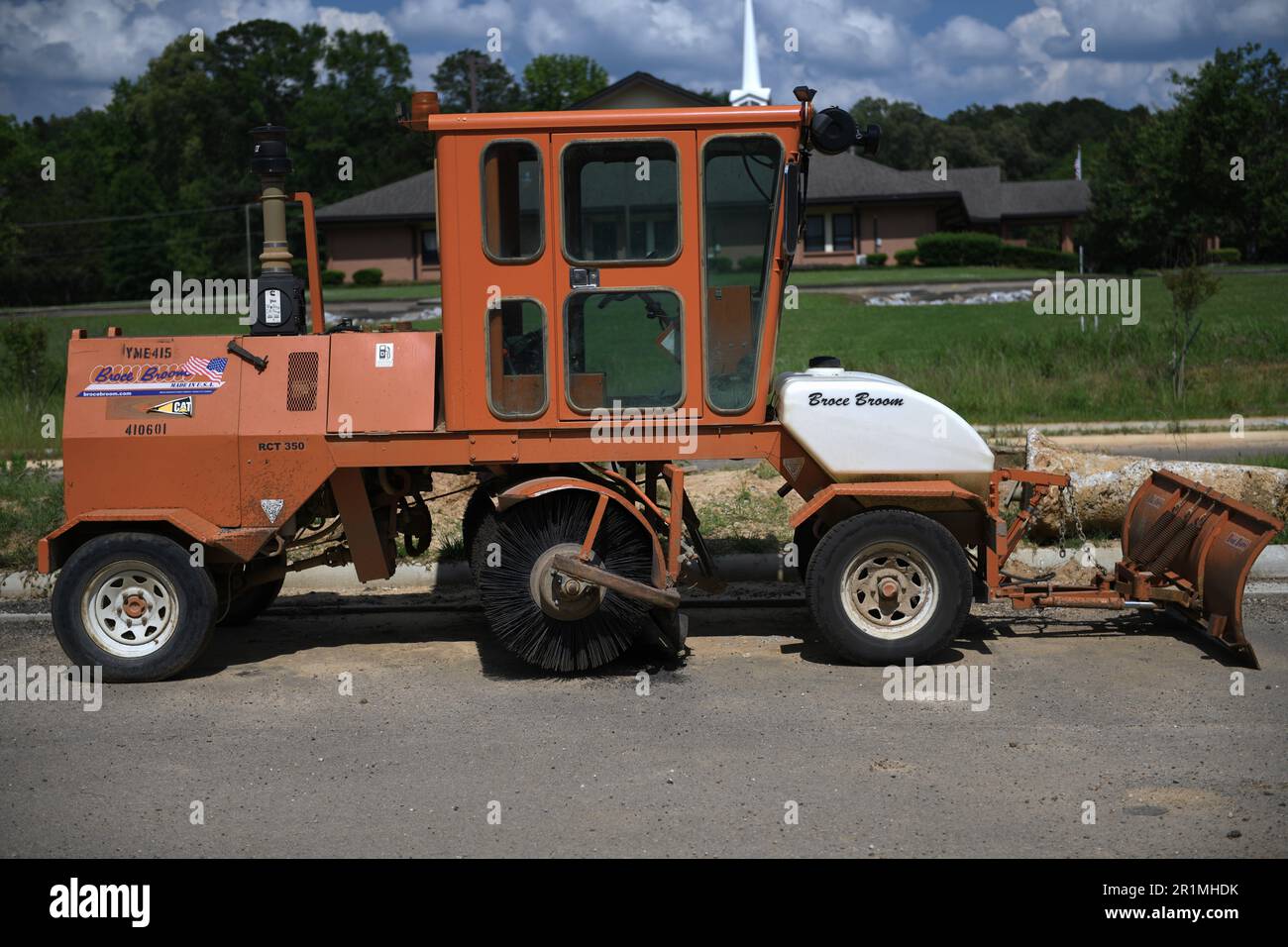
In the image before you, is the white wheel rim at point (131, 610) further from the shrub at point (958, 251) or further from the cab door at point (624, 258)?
the shrub at point (958, 251)

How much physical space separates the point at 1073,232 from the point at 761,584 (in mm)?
72987

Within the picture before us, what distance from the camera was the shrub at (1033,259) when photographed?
6116 cm

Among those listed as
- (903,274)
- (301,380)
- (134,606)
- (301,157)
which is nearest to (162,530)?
(134,606)

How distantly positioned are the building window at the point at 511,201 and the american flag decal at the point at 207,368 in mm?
1697

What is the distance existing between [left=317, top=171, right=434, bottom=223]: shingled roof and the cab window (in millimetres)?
52730

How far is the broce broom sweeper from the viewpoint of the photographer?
730cm

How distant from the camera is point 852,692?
7.00m

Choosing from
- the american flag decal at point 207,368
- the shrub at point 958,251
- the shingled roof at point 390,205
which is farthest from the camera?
the shrub at point 958,251

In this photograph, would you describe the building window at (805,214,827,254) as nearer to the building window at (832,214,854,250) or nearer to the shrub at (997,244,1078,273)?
the building window at (832,214,854,250)

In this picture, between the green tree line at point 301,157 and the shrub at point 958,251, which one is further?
the green tree line at point 301,157

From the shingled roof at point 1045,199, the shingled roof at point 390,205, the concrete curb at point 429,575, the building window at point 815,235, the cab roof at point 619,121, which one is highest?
the shingled roof at point 1045,199

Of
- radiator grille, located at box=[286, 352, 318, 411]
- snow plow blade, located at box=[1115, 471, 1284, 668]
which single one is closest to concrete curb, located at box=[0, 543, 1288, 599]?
snow plow blade, located at box=[1115, 471, 1284, 668]

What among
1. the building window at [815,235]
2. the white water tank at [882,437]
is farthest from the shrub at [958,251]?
the white water tank at [882,437]

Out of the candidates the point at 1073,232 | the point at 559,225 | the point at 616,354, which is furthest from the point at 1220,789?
the point at 1073,232
